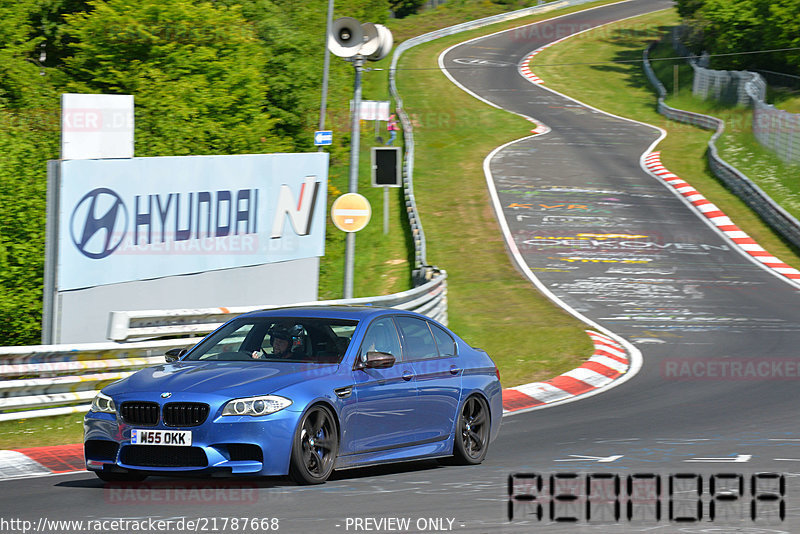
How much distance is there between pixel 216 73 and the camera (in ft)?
141

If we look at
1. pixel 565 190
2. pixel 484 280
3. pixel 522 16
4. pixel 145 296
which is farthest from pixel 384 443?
pixel 522 16

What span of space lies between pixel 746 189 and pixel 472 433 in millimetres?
26913

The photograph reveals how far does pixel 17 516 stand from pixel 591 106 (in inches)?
2024

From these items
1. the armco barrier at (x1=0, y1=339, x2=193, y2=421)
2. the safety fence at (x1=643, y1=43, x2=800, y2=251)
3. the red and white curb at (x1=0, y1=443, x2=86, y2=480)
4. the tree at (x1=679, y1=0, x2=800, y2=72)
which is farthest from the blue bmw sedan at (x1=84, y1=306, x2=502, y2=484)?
the tree at (x1=679, y1=0, x2=800, y2=72)

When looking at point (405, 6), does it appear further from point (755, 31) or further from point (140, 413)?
point (140, 413)

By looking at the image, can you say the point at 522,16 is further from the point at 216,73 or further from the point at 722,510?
the point at 722,510

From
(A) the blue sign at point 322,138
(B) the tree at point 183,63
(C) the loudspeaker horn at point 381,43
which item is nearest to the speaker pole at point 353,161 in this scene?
(C) the loudspeaker horn at point 381,43

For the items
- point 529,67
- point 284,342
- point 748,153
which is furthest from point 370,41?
point 529,67

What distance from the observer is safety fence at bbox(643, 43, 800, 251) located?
1224 inches

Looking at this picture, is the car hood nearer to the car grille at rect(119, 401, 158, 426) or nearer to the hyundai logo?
the car grille at rect(119, 401, 158, 426)

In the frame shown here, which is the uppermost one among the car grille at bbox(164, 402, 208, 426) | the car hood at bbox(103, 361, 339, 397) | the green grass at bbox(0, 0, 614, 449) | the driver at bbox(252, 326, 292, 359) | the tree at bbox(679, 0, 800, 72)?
the tree at bbox(679, 0, 800, 72)

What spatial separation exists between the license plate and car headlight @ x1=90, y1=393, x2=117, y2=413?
0.97 feet

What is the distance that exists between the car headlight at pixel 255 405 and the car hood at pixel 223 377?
5 centimetres

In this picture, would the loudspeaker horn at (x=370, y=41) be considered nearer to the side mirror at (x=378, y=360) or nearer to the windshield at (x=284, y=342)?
the windshield at (x=284, y=342)
